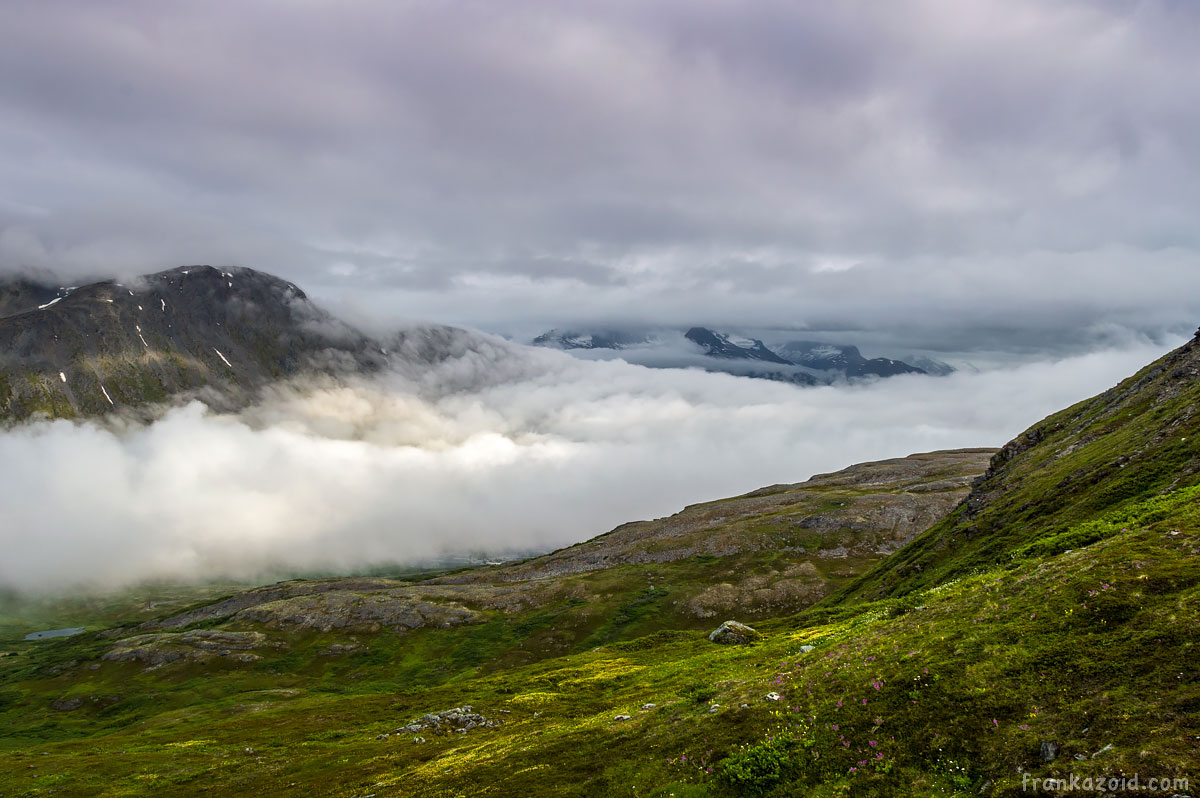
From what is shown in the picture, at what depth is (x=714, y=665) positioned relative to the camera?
48.5 metres

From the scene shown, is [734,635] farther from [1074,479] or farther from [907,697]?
[907,697]

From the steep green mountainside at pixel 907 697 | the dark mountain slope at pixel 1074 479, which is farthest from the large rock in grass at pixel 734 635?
the dark mountain slope at pixel 1074 479

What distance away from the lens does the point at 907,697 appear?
22297 mm

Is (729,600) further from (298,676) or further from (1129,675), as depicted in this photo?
(1129,675)

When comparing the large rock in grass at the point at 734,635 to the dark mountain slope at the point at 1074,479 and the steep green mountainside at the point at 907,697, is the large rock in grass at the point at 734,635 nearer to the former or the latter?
the steep green mountainside at the point at 907,697

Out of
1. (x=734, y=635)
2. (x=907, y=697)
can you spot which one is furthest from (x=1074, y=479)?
(x=907, y=697)

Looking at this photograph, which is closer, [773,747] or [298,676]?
[773,747]

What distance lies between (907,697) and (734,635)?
44.8 metres

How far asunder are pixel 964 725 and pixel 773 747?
7235 mm

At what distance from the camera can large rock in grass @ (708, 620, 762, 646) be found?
62.9 meters

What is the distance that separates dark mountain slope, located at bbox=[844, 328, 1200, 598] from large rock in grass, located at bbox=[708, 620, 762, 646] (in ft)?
57.0

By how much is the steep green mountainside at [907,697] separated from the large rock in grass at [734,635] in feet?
15.6

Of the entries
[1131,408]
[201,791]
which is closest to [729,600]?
[1131,408]

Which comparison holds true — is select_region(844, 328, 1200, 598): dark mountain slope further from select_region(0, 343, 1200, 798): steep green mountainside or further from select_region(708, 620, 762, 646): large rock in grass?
select_region(708, 620, 762, 646): large rock in grass
